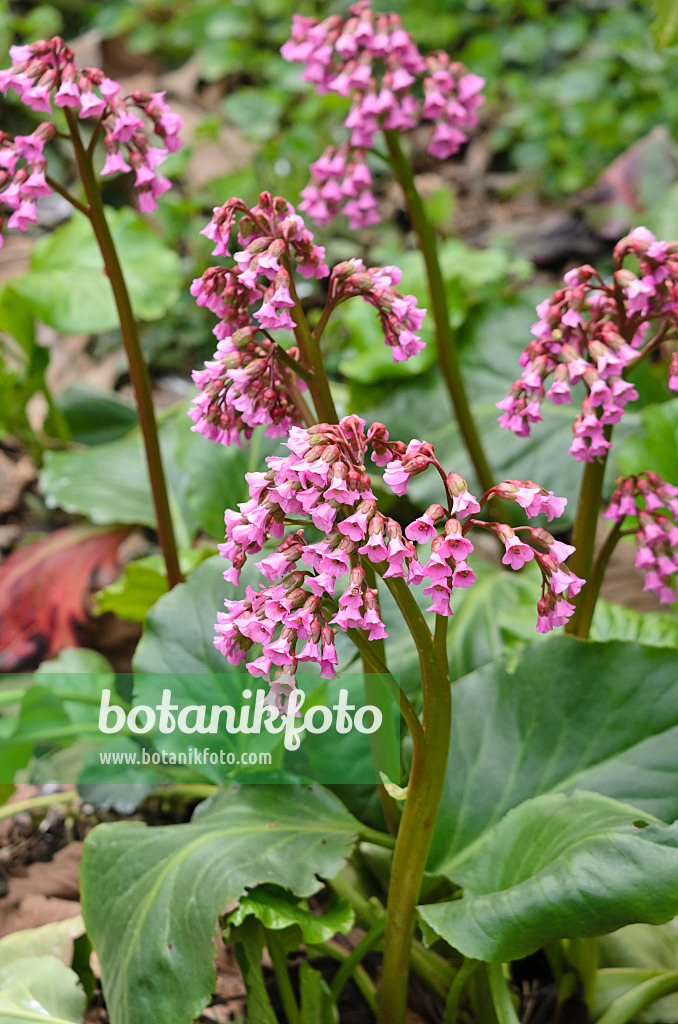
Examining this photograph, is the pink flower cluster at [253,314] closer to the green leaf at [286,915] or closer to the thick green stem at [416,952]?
the green leaf at [286,915]

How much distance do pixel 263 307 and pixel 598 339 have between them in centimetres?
50

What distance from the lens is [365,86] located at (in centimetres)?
179

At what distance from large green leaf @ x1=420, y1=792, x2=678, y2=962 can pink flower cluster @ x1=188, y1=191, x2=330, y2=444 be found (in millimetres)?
677

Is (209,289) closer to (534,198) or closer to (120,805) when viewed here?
(120,805)

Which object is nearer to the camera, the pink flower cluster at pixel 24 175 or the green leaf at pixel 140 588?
the pink flower cluster at pixel 24 175

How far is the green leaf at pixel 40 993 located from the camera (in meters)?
1.27

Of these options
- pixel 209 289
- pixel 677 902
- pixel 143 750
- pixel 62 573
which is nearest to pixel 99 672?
pixel 143 750

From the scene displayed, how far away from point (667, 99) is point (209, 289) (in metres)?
3.35

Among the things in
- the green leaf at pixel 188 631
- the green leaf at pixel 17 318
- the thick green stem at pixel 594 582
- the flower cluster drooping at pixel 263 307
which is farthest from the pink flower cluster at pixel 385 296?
the green leaf at pixel 17 318

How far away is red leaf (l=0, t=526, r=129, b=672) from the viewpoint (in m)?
2.27

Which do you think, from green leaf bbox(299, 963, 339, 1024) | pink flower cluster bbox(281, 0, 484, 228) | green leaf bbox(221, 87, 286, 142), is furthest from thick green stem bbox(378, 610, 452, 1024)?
green leaf bbox(221, 87, 286, 142)

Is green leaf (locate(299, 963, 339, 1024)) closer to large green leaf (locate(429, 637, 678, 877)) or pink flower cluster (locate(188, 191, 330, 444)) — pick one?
large green leaf (locate(429, 637, 678, 877))

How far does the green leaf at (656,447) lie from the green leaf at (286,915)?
3.55 feet

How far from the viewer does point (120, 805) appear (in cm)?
176
